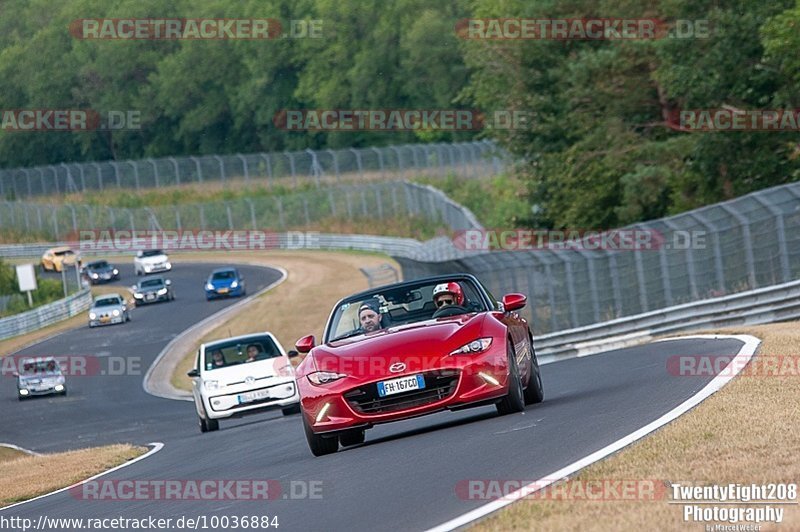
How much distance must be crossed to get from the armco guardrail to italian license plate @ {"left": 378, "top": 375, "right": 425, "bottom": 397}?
2085 inches

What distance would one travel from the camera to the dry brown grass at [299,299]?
4944cm

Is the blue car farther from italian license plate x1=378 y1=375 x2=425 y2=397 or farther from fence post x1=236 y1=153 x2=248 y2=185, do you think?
italian license plate x1=378 y1=375 x2=425 y2=397

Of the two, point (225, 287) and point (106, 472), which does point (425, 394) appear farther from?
point (225, 287)

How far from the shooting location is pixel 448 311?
13453 millimetres

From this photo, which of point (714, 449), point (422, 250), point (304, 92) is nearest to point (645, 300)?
point (714, 449)

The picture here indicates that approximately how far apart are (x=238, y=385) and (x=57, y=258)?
6610 centimetres

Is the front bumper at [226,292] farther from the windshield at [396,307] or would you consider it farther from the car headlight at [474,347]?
the car headlight at [474,347]

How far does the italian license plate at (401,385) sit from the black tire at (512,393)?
0.79m

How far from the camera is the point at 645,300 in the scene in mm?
27375

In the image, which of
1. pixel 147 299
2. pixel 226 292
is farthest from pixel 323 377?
pixel 147 299

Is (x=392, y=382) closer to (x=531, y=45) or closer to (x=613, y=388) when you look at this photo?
(x=613, y=388)

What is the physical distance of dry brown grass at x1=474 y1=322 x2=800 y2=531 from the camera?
7.22m

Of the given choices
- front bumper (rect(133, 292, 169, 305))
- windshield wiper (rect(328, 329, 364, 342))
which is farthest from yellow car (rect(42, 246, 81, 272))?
windshield wiper (rect(328, 329, 364, 342))

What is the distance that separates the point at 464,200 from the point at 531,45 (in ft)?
74.4
